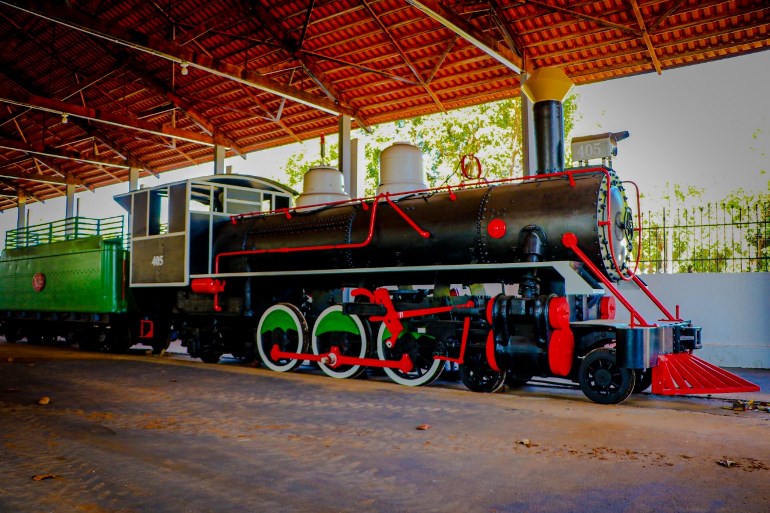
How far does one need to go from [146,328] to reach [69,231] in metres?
4.49

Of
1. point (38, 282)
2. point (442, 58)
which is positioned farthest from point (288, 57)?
point (38, 282)

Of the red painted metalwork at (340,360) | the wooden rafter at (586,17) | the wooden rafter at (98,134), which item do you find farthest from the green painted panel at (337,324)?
the wooden rafter at (98,134)

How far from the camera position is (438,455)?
3.77m

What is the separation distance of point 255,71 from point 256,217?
640 centimetres

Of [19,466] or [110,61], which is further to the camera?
[110,61]

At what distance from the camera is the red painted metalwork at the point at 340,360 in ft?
22.0

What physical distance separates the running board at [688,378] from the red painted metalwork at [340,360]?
251 centimetres

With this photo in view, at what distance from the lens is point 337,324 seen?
24.4ft

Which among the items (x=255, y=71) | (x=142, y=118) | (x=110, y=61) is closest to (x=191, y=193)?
(x=255, y=71)

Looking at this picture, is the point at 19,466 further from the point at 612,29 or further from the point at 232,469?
the point at 612,29

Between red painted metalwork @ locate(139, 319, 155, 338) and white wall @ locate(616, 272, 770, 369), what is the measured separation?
25.4ft

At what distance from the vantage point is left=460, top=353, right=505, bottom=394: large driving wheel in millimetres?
6324

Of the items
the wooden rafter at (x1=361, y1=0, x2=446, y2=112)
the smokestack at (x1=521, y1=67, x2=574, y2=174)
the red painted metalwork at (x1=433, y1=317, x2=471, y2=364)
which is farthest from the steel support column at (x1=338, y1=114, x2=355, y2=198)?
the red painted metalwork at (x1=433, y1=317, x2=471, y2=364)

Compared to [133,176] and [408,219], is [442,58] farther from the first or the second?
[133,176]
